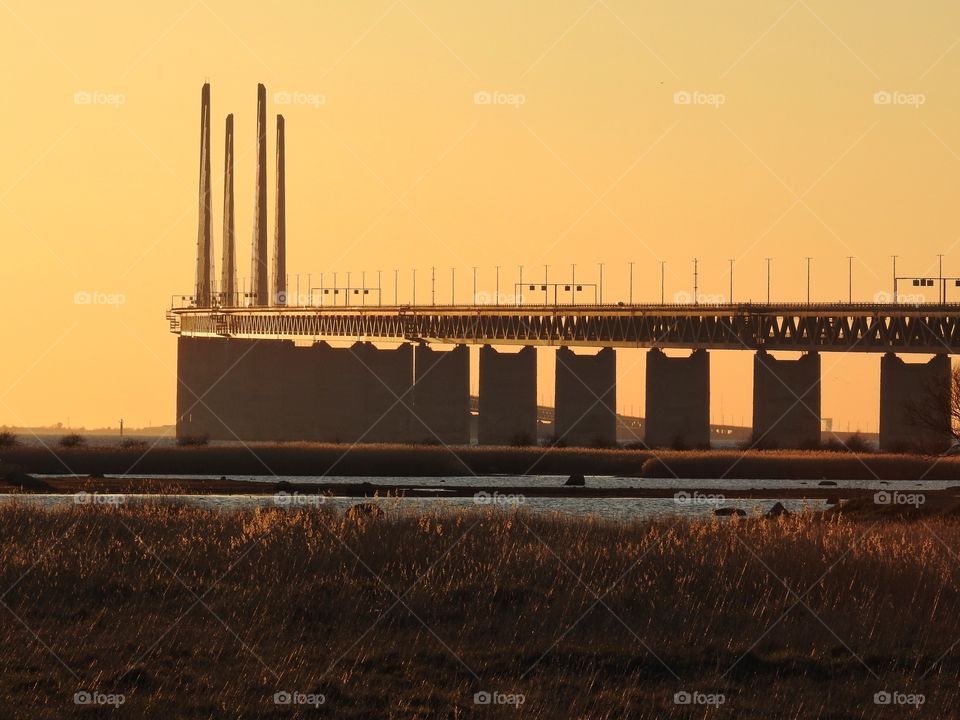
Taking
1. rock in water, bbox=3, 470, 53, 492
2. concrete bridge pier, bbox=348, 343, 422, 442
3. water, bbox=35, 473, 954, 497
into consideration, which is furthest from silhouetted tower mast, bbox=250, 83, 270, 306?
rock in water, bbox=3, 470, 53, 492

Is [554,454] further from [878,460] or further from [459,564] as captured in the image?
[459,564]

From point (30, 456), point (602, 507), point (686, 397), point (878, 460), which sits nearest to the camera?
point (602, 507)

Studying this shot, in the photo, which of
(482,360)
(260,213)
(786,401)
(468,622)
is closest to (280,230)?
(260,213)

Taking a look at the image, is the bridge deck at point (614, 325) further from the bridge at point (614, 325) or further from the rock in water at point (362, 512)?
the rock in water at point (362, 512)

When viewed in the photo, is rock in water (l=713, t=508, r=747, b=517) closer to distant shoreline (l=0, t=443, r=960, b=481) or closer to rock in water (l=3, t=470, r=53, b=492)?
rock in water (l=3, t=470, r=53, b=492)

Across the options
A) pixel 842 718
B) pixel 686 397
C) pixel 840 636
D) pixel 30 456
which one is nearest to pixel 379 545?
pixel 840 636

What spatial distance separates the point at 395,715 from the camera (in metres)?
20.8

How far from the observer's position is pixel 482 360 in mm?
143000

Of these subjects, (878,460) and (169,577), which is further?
(878,460)

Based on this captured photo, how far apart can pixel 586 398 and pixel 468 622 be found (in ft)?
350

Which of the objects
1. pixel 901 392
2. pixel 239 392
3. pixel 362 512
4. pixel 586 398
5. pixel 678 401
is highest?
pixel 901 392

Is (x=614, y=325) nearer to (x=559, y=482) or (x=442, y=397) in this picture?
(x=442, y=397)

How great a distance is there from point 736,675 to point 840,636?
9.95ft

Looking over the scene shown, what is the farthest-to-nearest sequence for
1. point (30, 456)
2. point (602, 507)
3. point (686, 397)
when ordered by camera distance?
point (686, 397) → point (30, 456) → point (602, 507)
